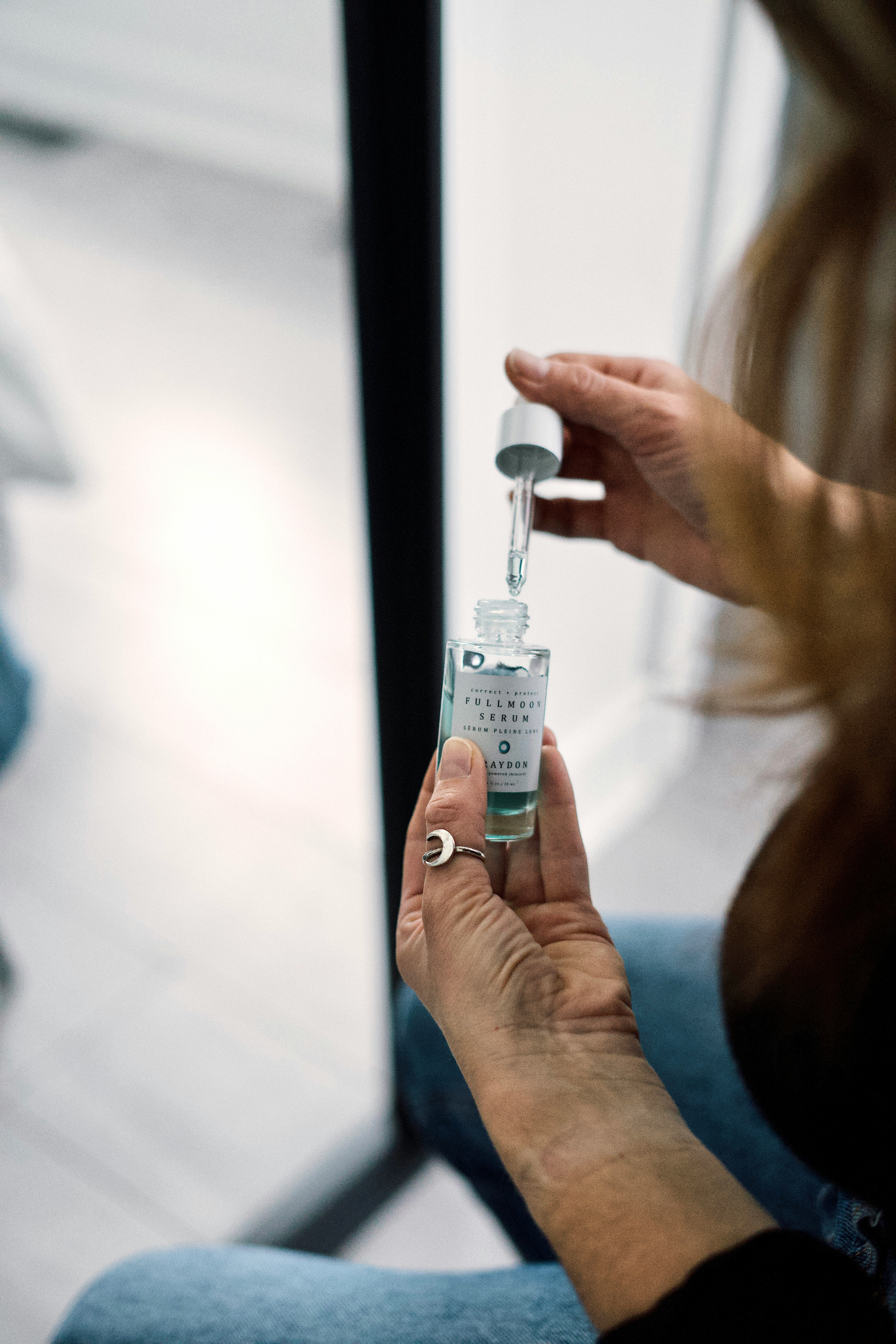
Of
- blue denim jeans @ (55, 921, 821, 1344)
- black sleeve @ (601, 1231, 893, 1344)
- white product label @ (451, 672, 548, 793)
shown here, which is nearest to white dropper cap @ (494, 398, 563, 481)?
white product label @ (451, 672, 548, 793)

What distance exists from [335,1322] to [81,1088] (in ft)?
1.87

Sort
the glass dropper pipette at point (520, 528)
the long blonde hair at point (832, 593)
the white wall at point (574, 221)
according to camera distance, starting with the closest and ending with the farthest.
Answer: the long blonde hair at point (832, 593)
the glass dropper pipette at point (520, 528)
the white wall at point (574, 221)

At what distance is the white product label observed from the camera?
0.45 meters

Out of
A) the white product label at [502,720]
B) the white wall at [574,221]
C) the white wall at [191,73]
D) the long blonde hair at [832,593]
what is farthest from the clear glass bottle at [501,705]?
the white wall at [191,73]

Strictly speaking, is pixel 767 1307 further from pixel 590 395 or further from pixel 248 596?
pixel 248 596

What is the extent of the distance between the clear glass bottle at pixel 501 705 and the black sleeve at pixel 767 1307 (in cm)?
20

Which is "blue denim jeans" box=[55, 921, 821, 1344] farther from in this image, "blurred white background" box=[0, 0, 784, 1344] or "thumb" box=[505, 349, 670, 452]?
"thumb" box=[505, 349, 670, 452]

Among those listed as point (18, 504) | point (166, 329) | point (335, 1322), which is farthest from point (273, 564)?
point (335, 1322)

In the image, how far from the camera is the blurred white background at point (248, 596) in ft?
2.87

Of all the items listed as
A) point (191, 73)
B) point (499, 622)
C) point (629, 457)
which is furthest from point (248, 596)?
point (499, 622)

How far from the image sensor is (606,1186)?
381 mm

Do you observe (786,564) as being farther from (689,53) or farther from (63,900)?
(689,53)

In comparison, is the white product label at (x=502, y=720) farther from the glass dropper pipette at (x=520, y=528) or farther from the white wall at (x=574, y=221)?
the white wall at (x=574, y=221)

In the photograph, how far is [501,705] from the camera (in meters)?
0.45
